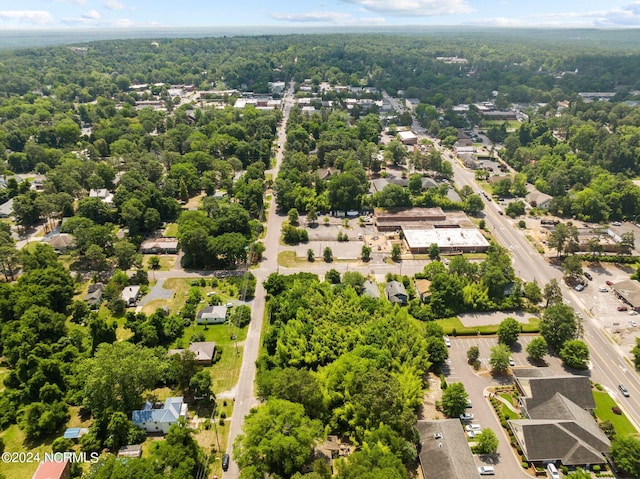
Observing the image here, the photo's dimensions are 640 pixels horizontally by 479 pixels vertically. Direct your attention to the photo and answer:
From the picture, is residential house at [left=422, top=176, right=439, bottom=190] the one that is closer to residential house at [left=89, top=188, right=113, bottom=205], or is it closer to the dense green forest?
the dense green forest

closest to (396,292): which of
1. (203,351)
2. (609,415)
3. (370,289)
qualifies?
(370,289)

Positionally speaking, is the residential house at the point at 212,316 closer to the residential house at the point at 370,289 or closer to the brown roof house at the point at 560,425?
the residential house at the point at 370,289

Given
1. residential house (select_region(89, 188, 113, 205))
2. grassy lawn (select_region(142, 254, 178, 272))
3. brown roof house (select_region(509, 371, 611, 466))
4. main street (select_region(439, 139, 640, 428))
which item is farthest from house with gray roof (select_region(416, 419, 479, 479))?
residential house (select_region(89, 188, 113, 205))

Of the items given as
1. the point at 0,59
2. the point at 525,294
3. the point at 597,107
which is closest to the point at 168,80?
the point at 0,59

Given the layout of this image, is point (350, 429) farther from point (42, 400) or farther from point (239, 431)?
point (42, 400)

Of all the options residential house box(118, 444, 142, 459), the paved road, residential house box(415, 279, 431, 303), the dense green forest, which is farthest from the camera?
residential house box(415, 279, 431, 303)

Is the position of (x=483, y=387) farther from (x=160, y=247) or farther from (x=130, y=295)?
(x=160, y=247)
